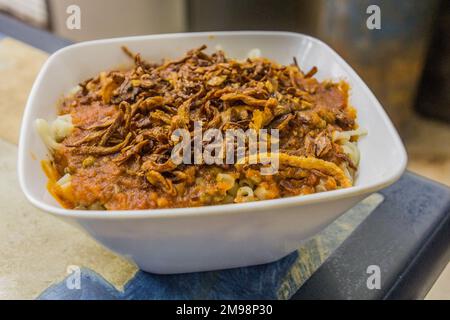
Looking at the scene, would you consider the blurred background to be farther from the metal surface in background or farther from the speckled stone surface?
the speckled stone surface

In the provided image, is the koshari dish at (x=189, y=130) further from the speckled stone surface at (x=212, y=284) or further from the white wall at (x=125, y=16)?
the white wall at (x=125, y=16)

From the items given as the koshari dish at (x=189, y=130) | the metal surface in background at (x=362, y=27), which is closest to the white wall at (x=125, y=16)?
the metal surface in background at (x=362, y=27)

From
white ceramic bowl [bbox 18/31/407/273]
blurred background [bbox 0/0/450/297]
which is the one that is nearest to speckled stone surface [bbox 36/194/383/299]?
white ceramic bowl [bbox 18/31/407/273]

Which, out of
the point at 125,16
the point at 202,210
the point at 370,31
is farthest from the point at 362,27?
the point at 202,210

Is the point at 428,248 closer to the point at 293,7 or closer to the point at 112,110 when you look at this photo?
the point at 112,110

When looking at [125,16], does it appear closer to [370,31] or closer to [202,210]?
[370,31]
